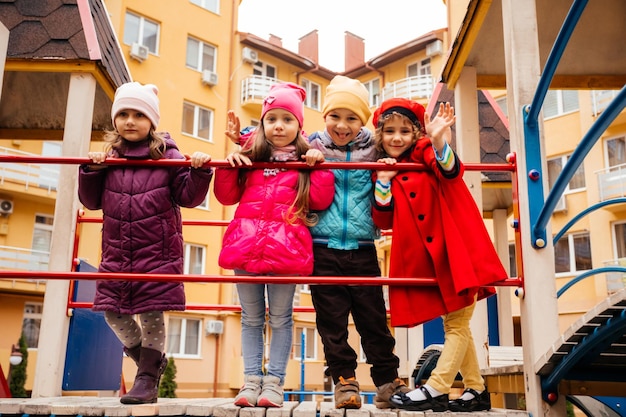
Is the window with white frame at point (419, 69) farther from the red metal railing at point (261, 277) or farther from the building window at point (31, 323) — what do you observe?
the red metal railing at point (261, 277)

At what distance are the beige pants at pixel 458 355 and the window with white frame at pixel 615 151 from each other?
800 inches

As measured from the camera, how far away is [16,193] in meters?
21.2

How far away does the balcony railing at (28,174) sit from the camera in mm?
21047

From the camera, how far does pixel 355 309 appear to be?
3744 mm

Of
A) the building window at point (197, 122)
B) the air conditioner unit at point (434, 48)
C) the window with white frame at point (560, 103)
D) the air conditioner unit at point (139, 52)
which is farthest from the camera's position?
the air conditioner unit at point (434, 48)

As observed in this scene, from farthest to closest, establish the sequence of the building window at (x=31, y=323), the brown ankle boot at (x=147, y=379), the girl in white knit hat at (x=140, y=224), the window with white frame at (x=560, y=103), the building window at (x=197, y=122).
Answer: the building window at (x=197, y=122) → the window with white frame at (x=560, y=103) → the building window at (x=31, y=323) → the girl in white knit hat at (x=140, y=224) → the brown ankle boot at (x=147, y=379)

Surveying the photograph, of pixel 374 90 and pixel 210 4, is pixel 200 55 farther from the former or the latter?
pixel 374 90

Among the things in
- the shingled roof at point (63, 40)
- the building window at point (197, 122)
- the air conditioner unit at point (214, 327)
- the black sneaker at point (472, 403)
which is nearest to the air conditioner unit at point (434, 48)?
the building window at point (197, 122)

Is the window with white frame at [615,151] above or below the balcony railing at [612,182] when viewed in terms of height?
above

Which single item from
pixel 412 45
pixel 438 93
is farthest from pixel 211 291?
pixel 438 93

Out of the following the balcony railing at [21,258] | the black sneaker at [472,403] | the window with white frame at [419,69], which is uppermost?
the window with white frame at [419,69]

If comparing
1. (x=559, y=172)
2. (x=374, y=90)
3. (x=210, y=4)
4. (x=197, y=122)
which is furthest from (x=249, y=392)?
(x=374, y=90)

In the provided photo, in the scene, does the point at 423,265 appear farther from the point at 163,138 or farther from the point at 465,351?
the point at 163,138

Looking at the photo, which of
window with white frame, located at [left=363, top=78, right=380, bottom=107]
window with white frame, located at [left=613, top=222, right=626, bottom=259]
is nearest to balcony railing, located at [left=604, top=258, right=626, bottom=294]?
window with white frame, located at [left=613, top=222, right=626, bottom=259]
